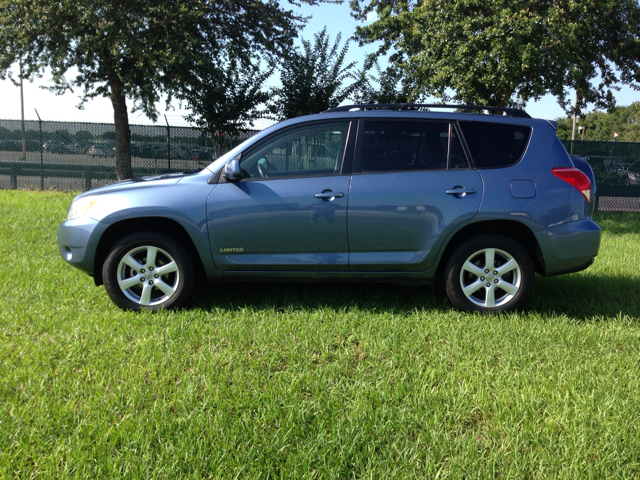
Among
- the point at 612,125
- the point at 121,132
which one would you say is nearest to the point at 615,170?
the point at 121,132

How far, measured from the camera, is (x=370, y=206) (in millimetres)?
4301

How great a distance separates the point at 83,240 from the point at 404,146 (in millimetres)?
2988

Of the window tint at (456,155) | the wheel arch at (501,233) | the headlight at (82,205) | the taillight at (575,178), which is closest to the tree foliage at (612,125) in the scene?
the taillight at (575,178)

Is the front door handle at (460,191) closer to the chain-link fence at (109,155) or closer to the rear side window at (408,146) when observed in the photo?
the rear side window at (408,146)

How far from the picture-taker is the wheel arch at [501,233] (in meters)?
4.42

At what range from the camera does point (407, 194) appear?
4.30 m

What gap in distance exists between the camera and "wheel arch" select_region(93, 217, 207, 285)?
4.47 metres

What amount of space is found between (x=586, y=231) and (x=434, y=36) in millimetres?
9266

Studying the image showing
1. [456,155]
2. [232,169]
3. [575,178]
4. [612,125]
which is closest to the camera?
[232,169]

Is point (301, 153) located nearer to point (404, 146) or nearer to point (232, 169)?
point (232, 169)

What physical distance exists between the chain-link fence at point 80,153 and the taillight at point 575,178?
446 inches

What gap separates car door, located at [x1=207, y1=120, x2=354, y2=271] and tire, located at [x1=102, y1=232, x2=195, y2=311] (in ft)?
1.05

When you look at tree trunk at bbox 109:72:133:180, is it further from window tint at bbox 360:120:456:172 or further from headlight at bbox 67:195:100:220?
window tint at bbox 360:120:456:172

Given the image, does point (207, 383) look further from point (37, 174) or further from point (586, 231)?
point (37, 174)
